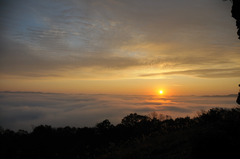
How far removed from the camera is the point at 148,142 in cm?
1214

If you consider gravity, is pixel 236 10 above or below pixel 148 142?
above

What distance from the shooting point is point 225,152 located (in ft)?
18.4

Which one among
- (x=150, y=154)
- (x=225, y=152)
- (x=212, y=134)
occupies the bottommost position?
(x=150, y=154)

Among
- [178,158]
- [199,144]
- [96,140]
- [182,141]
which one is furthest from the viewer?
[96,140]

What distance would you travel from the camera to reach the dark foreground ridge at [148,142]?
19.7 feet

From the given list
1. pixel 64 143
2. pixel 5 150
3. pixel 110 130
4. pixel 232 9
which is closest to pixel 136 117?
pixel 110 130

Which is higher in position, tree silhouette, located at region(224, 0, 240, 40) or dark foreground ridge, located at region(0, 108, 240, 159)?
tree silhouette, located at region(224, 0, 240, 40)

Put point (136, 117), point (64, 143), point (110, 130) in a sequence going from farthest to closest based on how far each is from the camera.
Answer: point (136, 117) < point (110, 130) < point (64, 143)

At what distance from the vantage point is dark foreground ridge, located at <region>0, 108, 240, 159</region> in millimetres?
6016

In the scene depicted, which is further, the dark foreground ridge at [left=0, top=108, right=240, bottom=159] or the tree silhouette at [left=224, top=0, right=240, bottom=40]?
the tree silhouette at [left=224, top=0, right=240, bottom=40]

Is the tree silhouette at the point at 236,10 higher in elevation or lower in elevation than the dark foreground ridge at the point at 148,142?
higher

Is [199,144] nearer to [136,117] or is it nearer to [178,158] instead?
[178,158]

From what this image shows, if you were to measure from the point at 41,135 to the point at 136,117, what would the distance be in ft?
101

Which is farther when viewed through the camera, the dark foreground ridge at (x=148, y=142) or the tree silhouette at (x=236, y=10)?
the tree silhouette at (x=236, y=10)
